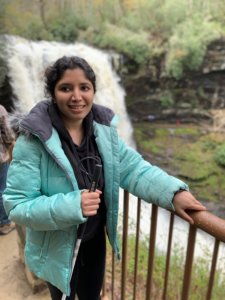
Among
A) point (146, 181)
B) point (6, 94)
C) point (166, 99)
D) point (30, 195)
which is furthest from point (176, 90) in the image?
point (30, 195)

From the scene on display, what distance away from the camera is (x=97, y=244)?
169cm

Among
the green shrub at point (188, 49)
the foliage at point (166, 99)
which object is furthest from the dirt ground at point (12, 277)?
the green shrub at point (188, 49)

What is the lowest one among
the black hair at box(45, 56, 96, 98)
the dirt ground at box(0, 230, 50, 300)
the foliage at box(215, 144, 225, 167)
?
the foliage at box(215, 144, 225, 167)

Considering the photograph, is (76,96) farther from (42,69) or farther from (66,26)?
(66,26)

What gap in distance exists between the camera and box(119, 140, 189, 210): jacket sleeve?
55.6 inches

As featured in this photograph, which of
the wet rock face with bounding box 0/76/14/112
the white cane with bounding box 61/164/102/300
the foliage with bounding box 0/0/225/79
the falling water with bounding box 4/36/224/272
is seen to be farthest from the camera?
the foliage with bounding box 0/0/225/79

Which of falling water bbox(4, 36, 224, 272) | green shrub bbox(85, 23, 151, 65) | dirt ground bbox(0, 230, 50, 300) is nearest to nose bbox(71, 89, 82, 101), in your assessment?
dirt ground bbox(0, 230, 50, 300)

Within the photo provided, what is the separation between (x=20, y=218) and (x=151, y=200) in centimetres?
55

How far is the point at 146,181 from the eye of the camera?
1.50 metres

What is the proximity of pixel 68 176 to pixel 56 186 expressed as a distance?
7 centimetres

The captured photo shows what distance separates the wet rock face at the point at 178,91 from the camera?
1083 cm

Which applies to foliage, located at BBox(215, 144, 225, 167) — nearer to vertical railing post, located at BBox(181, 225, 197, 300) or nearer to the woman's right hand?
vertical railing post, located at BBox(181, 225, 197, 300)

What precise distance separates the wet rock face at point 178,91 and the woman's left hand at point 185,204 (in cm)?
960

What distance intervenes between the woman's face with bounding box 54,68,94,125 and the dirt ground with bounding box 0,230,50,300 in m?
1.73
